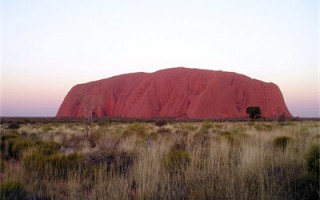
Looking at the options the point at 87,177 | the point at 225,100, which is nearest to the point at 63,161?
the point at 87,177

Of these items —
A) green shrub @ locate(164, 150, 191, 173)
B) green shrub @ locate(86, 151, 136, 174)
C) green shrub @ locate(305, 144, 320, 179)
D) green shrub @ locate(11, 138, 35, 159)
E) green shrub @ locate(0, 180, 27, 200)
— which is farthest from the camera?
green shrub @ locate(11, 138, 35, 159)

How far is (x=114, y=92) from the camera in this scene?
261 ft

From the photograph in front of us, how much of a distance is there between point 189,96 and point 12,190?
66590mm

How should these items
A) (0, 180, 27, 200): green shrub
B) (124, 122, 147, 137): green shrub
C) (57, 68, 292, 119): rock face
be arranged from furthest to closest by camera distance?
1. (57, 68, 292, 119): rock face
2. (124, 122, 147, 137): green shrub
3. (0, 180, 27, 200): green shrub

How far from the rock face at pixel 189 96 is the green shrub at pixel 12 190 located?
198 ft

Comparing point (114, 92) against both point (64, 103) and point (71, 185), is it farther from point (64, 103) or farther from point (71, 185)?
point (71, 185)

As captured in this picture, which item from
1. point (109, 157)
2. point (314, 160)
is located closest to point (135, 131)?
point (109, 157)

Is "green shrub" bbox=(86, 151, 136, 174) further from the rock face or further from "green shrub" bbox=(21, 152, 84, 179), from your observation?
the rock face

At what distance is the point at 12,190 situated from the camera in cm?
468

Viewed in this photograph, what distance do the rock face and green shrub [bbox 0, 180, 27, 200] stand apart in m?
60.4

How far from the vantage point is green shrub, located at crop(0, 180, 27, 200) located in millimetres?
4555

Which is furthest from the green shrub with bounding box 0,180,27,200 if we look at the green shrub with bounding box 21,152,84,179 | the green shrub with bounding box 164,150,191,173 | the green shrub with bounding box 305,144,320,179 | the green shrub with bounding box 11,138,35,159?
the green shrub with bounding box 11,138,35,159

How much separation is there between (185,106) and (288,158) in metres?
63.0

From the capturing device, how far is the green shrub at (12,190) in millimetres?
4555
